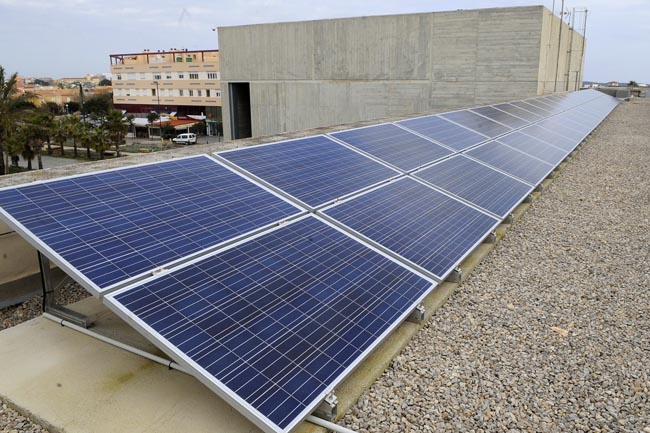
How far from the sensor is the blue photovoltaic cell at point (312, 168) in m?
7.27

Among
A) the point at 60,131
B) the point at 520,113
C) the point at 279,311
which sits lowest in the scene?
the point at 60,131

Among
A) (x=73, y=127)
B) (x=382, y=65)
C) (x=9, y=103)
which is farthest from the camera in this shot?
(x=73, y=127)

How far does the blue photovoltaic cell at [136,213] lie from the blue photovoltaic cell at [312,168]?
2.06ft

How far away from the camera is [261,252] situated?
5414 mm

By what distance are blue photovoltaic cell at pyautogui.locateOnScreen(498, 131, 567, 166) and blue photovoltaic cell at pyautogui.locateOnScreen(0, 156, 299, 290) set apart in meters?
11.1

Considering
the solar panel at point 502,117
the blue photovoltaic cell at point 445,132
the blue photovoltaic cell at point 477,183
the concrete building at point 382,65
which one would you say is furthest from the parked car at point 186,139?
the blue photovoltaic cell at point 477,183

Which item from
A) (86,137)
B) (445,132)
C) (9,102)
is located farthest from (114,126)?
(445,132)

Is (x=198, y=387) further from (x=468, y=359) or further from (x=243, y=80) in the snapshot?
(x=243, y=80)

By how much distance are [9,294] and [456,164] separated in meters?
9.10

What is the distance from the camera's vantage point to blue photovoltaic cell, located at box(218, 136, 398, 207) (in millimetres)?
7266

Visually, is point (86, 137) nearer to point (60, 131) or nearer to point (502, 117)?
point (60, 131)

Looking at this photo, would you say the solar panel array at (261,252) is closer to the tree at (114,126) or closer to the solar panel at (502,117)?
the solar panel at (502,117)

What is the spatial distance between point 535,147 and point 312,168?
10816 mm

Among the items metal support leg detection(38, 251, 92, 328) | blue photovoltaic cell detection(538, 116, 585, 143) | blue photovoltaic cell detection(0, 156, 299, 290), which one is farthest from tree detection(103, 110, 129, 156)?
blue photovoltaic cell detection(0, 156, 299, 290)
